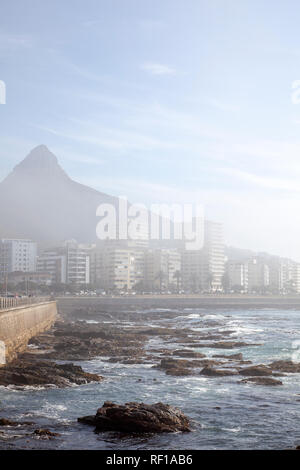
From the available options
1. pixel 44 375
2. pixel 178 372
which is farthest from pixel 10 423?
pixel 178 372

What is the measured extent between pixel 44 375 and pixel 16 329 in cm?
1344

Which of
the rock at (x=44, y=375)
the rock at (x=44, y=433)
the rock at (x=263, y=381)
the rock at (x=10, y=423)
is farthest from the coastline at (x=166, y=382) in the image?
the rock at (x=44, y=375)

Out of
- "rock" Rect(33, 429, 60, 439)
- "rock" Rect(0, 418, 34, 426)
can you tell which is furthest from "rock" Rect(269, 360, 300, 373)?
"rock" Rect(33, 429, 60, 439)

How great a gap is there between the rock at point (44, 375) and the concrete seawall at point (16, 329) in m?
2.81

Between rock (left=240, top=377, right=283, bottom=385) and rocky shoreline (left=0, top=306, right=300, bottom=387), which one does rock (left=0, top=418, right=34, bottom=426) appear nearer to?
rocky shoreline (left=0, top=306, right=300, bottom=387)

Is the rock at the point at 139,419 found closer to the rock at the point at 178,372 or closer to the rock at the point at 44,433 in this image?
the rock at the point at 44,433

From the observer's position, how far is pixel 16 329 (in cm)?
4044

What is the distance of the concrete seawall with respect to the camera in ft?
112

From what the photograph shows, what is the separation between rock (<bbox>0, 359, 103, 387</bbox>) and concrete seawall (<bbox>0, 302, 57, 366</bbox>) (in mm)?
2807

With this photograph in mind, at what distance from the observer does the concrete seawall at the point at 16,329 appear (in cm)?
3409

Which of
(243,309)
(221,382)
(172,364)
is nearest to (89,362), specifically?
(172,364)

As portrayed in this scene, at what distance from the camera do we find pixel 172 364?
109ft

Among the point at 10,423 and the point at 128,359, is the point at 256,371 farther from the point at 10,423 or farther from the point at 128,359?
the point at 10,423

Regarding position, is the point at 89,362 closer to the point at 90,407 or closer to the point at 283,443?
the point at 90,407
